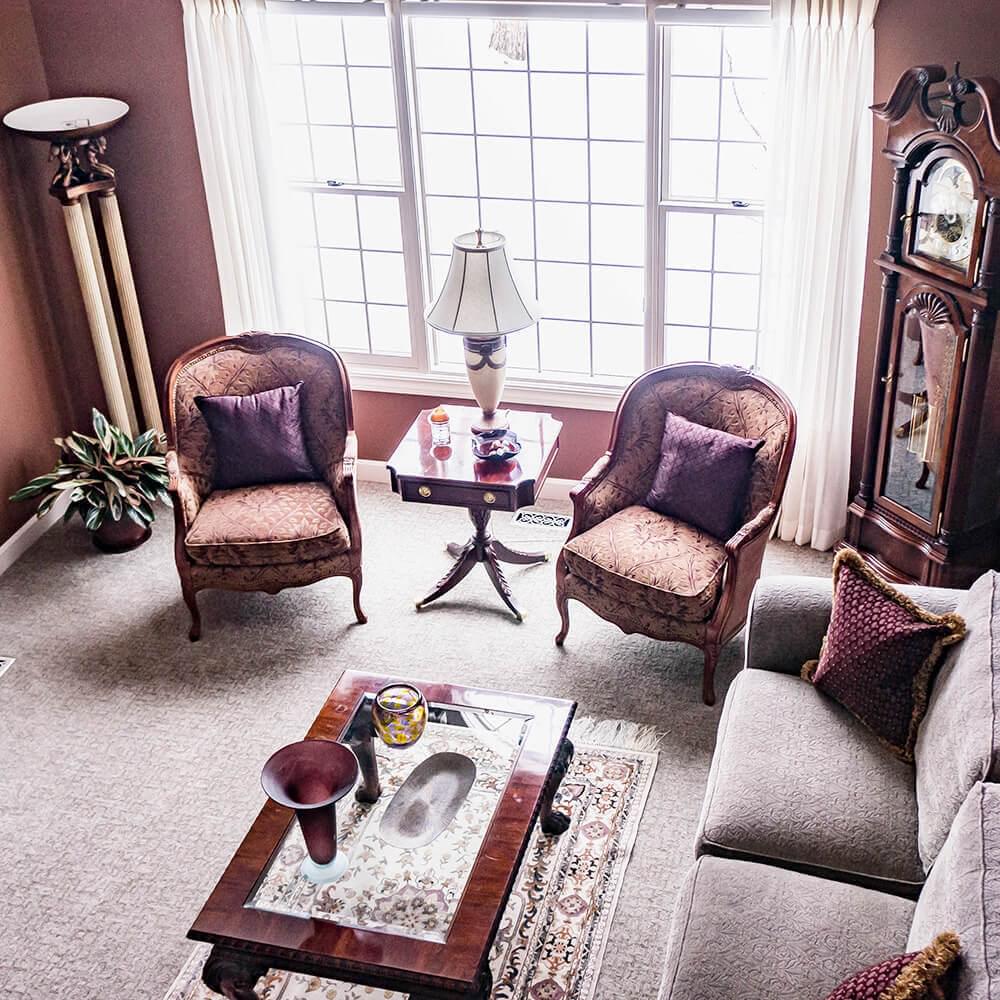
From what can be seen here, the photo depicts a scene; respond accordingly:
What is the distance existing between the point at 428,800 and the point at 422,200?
288 centimetres

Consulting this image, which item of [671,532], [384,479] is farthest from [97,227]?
[671,532]

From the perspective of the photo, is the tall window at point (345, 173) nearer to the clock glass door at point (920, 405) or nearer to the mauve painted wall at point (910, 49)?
the mauve painted wall at point (910, 49)

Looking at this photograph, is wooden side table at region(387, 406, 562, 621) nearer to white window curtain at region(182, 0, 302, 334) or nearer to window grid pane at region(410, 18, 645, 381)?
window grid pane at region(410, 18, 645, 381)

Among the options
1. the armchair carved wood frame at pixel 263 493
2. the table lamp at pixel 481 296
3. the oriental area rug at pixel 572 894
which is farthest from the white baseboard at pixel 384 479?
the oriental area rug at pixel 572 894

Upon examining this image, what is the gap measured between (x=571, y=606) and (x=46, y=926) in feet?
7.32

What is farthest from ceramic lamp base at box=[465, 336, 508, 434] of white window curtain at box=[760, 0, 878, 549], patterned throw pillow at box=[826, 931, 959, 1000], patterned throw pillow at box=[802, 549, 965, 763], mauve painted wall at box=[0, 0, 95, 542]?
patterned throw pillow at box=[826, 931, 959, 1000]

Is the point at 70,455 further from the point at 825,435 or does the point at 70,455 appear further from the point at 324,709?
the point at 825,435

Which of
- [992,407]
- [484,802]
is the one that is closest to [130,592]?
[484,802]

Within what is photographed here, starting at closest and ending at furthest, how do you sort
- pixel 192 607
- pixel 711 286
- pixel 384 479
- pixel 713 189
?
1. pixel 192 607
2. pixel 713 189
3. pixel 711 286
4. pixel 384 479

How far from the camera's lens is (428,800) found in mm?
3211

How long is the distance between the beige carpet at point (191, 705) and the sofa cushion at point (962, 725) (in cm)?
87

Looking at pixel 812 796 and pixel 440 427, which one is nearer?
pixel 812 796

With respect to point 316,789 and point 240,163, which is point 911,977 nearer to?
point 316,789

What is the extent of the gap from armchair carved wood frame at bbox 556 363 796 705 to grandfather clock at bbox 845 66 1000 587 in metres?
0.51
